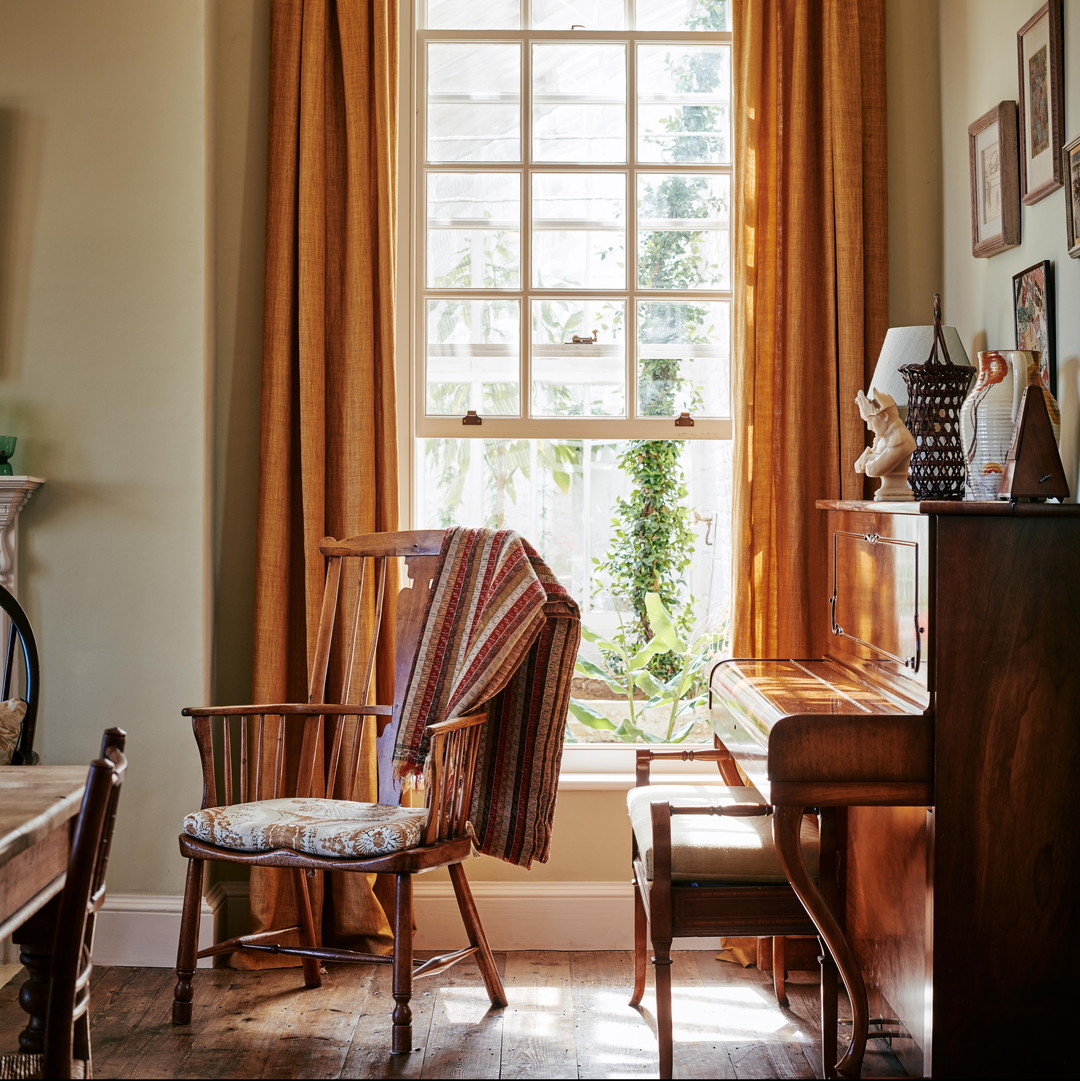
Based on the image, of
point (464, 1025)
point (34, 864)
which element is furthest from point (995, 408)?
point (34, 864)

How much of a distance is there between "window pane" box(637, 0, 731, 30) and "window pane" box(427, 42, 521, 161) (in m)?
0.40

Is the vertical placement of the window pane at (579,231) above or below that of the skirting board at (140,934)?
above

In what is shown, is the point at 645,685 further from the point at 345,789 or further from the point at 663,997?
the point at 663,997

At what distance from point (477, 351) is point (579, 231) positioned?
1.50 ft

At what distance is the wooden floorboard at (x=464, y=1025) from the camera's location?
7.68 feet

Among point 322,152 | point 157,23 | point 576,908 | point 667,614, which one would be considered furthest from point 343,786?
point 157,23

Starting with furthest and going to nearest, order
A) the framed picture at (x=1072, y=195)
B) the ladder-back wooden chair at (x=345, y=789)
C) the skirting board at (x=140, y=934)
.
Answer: the skirting board at (x=140, y=934)
the ladder-back wooden chair at (x=345, y=789)
the framed picture at (x=1072, y=195)

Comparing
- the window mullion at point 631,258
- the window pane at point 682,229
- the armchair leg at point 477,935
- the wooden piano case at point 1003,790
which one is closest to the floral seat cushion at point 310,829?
the armchair leg at point 477,935

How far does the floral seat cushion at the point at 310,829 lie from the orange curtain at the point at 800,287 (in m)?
1.13

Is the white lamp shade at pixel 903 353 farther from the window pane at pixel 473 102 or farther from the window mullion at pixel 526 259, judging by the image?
the window pane at pixel 473 102

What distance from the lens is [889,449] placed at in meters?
2.45

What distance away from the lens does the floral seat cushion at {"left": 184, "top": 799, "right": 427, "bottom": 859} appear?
2.28 metres

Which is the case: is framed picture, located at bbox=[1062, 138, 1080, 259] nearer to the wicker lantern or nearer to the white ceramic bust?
the wicker lantern

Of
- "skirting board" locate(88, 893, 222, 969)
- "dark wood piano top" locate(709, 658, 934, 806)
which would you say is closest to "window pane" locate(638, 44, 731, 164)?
"dark wood piano top" locate(709, 658, 934, 806)
